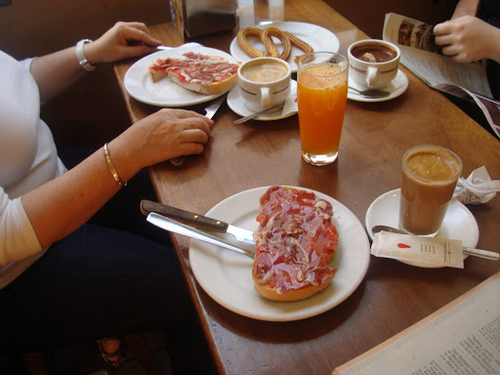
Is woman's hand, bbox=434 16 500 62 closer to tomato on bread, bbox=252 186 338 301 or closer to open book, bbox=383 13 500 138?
open book, bbox=383 13 500 138

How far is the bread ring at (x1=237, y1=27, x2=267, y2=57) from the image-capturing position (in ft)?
4.64

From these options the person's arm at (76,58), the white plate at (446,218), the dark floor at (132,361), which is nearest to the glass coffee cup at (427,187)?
the white plate at (446,218)

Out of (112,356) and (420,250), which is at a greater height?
(420,250)

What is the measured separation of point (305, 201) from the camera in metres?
0.82

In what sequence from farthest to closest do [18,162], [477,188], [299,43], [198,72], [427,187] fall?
1. [299,43]
2. [198,72]
3. [18,162]
4. [477,188]
5. [427,187]

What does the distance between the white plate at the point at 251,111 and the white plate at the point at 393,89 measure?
0.55 feet

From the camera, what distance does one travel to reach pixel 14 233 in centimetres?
90

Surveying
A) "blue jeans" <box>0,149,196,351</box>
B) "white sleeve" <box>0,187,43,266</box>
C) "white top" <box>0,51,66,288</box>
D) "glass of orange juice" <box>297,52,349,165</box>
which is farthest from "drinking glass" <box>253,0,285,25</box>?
"white sleeve" <box>0,187,43,266</box>

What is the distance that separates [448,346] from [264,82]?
0.77m

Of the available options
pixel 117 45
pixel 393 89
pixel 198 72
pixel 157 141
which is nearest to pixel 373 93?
pixel 393 89

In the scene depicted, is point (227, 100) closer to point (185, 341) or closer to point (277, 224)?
point (277, 224)

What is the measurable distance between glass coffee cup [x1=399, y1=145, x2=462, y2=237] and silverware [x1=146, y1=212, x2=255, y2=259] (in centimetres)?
31

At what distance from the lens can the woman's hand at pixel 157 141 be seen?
1.01 m

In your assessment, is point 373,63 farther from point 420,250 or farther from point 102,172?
point 102,172
